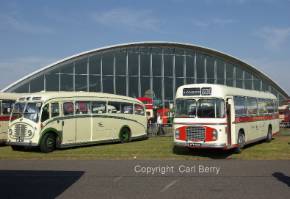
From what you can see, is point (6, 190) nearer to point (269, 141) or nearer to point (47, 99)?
point (47, 99)

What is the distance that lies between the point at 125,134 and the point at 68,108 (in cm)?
501

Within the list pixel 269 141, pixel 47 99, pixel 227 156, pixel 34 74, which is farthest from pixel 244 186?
pixel 34 74

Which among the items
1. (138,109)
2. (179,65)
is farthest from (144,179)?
(179,65)

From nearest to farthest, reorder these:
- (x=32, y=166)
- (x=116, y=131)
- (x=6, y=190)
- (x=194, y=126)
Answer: (x=6, y=190) < (x=32, y=166) < (x=194, y=126) < (x=116, y=131)

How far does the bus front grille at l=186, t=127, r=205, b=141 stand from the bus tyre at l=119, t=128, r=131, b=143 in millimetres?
7866

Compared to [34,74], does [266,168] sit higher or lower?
lower

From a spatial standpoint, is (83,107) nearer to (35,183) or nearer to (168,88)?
(35,183)

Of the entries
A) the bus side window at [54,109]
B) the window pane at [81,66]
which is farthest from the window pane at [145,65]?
the bus side window at [54,109]

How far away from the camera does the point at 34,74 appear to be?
42.3 meters

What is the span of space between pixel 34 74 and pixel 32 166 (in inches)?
1163

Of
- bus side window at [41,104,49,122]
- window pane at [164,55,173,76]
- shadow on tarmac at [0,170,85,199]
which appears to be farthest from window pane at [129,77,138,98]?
shadow on tarmac at [0,170,85,199]

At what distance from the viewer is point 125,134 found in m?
24.1

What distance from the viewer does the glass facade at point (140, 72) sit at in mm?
43094

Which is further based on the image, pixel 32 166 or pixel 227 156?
pixel 227 156
